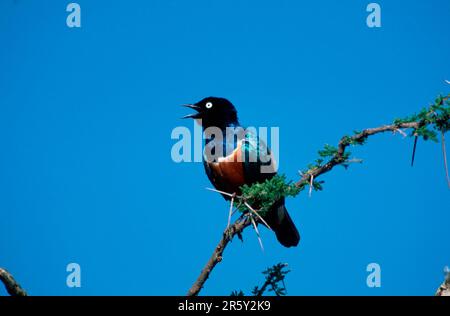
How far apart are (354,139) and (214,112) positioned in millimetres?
4104

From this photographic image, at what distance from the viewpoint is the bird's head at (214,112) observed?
27.8 ft

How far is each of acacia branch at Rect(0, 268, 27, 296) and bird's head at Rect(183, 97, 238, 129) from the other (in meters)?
4.40

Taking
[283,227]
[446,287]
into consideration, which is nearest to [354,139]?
[446,287]

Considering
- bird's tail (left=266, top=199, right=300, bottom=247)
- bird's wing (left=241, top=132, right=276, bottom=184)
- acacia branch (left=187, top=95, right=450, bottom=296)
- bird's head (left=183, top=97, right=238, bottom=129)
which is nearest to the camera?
acacia branch (left=187, top=95, right=450, bottom=296)

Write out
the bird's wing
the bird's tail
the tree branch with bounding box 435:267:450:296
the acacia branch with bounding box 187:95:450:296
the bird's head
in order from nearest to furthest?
1. the tree branch with bounding box 435:267:450:296
2. the acacia branch with bounding box 187:95:450:296
3. the bird's wing
4. the bird's tail
5. the bird's head

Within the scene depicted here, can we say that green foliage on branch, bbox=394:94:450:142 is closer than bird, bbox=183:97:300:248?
Yes

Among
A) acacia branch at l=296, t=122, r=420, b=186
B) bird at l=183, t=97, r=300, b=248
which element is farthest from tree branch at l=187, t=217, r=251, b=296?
bird at l=183, t=97, r=300, b=248

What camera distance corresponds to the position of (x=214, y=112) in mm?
8570

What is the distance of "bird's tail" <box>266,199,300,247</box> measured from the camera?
25.2 feet

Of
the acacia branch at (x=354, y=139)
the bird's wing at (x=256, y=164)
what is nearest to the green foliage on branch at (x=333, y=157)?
the acacia branch at (x=354, y=139)

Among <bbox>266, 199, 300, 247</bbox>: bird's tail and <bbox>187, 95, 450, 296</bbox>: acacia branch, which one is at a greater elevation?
<bbox>187, 95, 450, 296</bbox>: acacia branch

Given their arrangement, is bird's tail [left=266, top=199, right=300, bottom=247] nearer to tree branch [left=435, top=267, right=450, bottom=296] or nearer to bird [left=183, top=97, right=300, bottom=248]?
bird [left=183, top=97, right=300, bottom=248]
